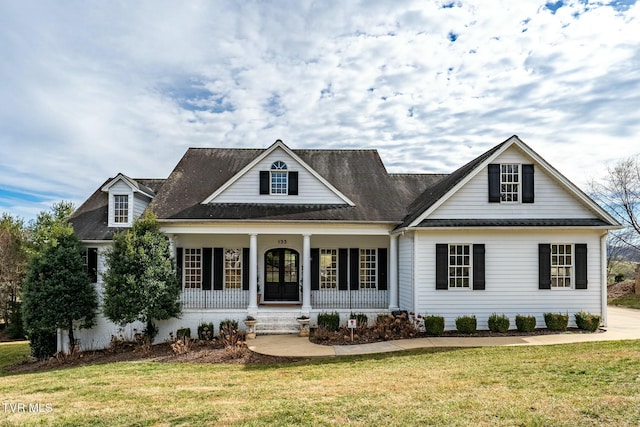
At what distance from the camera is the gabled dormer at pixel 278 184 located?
1645 cm

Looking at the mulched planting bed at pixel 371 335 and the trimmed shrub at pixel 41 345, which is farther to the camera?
the trimmed shrub at pixel 41 345

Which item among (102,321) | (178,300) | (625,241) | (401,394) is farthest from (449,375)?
(625,241)

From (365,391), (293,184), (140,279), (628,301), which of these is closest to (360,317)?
(293,184)

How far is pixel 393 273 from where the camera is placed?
52.9ft

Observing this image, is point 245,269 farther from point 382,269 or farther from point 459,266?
point 459,266

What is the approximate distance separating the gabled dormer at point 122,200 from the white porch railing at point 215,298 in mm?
3861

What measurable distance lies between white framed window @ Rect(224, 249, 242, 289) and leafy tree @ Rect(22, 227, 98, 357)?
5.01 m

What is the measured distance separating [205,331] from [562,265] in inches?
502

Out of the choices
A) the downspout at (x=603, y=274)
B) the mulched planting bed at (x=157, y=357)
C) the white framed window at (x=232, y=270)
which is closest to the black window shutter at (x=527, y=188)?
the downspout at (x=603, y=274)

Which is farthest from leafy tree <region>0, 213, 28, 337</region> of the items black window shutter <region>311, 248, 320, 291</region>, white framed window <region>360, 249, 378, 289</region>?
white framed window <region>360, 249, 378, 289</region>

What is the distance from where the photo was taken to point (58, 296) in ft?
49.5

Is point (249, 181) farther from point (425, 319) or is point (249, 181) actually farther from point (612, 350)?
point (612, 350)

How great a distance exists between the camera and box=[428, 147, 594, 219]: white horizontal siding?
14820 mm

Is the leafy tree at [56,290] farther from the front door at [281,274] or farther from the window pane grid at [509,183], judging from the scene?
the window pane grid at [509,183]
